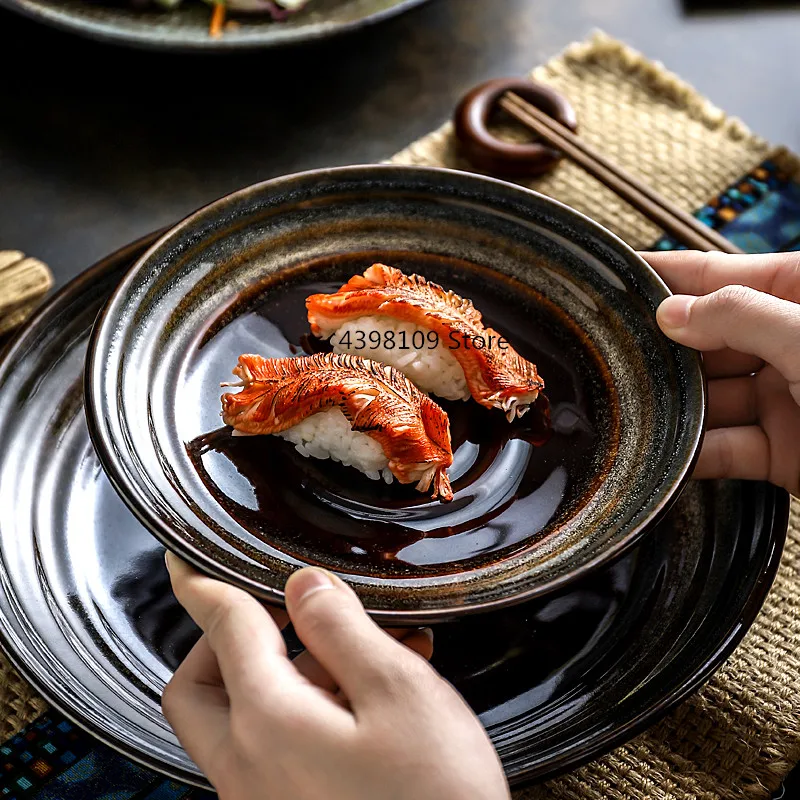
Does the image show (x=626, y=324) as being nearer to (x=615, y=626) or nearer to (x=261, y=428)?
(x=615, y=626)

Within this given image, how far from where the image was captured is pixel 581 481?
1.64m

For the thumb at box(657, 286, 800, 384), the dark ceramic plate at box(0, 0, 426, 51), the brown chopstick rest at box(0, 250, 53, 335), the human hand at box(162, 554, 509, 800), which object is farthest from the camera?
the dark ceramic plate at box(0, 0, 426, 51)

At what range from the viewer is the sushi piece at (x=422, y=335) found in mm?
1731

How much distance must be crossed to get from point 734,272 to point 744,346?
257 mm

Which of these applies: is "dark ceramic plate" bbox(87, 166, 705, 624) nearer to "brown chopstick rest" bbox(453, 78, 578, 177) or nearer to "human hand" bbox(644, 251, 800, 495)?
"human hand" bbox(644, 251, 800, 495)

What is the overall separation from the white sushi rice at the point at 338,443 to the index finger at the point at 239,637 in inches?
14.9

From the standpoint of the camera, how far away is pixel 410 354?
1792mm

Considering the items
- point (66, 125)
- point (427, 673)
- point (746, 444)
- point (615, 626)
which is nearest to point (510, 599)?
point (427, 673)

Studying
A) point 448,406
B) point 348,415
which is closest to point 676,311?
point 448,406

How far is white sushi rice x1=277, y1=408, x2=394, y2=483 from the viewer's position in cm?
164

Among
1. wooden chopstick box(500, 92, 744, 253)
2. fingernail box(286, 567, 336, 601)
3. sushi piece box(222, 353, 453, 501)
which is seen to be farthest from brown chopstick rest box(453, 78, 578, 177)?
fingernail box(286, 567, 336, 601)

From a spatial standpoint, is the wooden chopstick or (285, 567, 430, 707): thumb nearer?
(285, 567, 430, 707): thumb

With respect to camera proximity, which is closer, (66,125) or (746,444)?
(746,444)

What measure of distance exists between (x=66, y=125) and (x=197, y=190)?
0.46 m
